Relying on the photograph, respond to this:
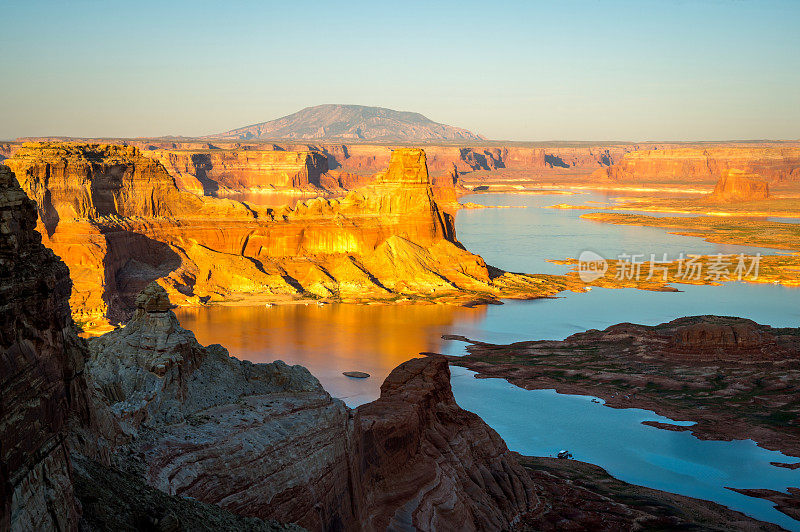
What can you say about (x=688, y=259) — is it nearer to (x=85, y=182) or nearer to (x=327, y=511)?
(x=85, y=182)

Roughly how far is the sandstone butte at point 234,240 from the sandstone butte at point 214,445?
37101mm

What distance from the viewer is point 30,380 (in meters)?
9.34

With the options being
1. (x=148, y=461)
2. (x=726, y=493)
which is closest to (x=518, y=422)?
(x=726, y=493)

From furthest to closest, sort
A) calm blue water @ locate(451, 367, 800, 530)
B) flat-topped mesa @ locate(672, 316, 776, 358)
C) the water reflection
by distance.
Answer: the water reflection, flat-topped mesa @ locate(672, 316, 776, 358), calm blue water @ locate(451, 367, 800, 530)

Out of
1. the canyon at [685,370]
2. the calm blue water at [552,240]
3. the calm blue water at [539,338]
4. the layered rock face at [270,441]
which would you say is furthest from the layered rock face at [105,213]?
the calm blue water at [552,240]

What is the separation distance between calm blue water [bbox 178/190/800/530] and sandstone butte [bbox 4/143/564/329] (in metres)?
4.77

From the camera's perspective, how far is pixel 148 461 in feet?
44.0

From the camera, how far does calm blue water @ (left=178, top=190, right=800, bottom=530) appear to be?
3338 centimetres

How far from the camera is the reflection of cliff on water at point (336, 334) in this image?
44.8 meters

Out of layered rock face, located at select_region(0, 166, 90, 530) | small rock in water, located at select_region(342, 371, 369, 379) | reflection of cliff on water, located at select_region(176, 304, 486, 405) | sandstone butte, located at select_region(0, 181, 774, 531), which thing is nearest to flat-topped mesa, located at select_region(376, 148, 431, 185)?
reflection of cliff on water, located at select_region(176, 304, 486, 405)

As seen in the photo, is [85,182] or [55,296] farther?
[85,182]

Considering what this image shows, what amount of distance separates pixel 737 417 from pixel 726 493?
9951 mm
